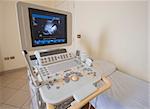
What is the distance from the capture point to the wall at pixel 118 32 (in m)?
1.58

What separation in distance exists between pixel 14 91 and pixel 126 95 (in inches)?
70.3

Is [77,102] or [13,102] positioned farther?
[13,102]

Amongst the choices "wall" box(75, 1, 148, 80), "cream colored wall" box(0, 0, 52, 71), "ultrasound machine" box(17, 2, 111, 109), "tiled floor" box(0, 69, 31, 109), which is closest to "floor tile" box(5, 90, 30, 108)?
"tiled floor" box(0, 69, 31, 109)

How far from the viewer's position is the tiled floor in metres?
1.71

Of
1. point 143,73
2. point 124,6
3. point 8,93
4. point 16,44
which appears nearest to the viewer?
point 143,73

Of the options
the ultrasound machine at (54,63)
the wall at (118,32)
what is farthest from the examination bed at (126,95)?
the ultrasound machine at (54,63)

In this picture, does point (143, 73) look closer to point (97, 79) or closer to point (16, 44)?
point (97, 79)

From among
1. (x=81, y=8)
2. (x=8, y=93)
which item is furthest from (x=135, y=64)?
(x=8, y=93)

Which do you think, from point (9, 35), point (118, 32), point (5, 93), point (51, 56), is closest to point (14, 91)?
point (5, 93)

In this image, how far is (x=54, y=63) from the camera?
98 centimetres

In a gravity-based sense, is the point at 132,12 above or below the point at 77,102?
above

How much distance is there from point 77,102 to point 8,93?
1752 mm

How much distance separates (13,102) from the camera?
69.0 inches

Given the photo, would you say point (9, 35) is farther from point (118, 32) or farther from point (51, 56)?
point (118, 32)
